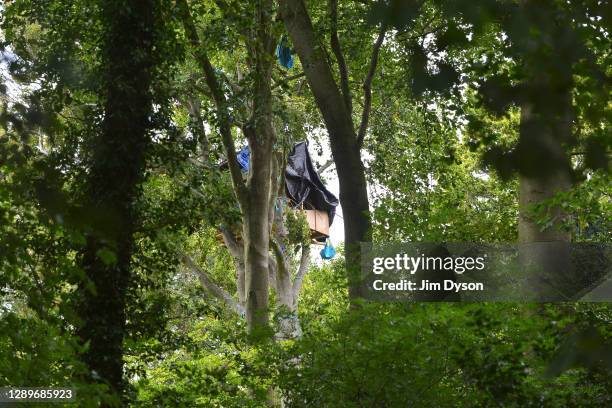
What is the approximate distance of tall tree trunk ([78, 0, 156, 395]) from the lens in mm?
8477

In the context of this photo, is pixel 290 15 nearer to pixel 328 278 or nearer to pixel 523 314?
pixel 328 278

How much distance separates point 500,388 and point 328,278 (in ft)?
7.24

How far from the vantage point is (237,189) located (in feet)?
43.0

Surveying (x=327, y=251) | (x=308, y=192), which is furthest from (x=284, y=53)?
(x=327, y=251)

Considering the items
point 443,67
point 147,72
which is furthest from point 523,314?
point 443,67

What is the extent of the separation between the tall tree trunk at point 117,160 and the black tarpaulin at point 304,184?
339 inches

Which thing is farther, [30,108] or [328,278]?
[328,278]

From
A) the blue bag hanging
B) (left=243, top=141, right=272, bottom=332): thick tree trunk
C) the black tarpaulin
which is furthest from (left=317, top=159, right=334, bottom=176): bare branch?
(left=243, top=141, right=272, bottom=332): thick tree trunk

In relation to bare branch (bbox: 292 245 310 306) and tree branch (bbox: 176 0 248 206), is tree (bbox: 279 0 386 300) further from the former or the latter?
bare branch (bbox: 292 245 310 306)

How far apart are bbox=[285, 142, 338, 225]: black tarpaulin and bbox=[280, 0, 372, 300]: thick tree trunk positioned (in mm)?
7326

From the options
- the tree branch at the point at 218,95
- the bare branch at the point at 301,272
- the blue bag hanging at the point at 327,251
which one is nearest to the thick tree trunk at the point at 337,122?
the tree branch at the point at 218,95

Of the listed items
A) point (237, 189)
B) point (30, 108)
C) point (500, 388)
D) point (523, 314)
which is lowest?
point (500, 388)

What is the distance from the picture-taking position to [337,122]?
10422 millimetres

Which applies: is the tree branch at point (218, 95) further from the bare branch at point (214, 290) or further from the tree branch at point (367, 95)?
the bare branch at point (214, 290)
